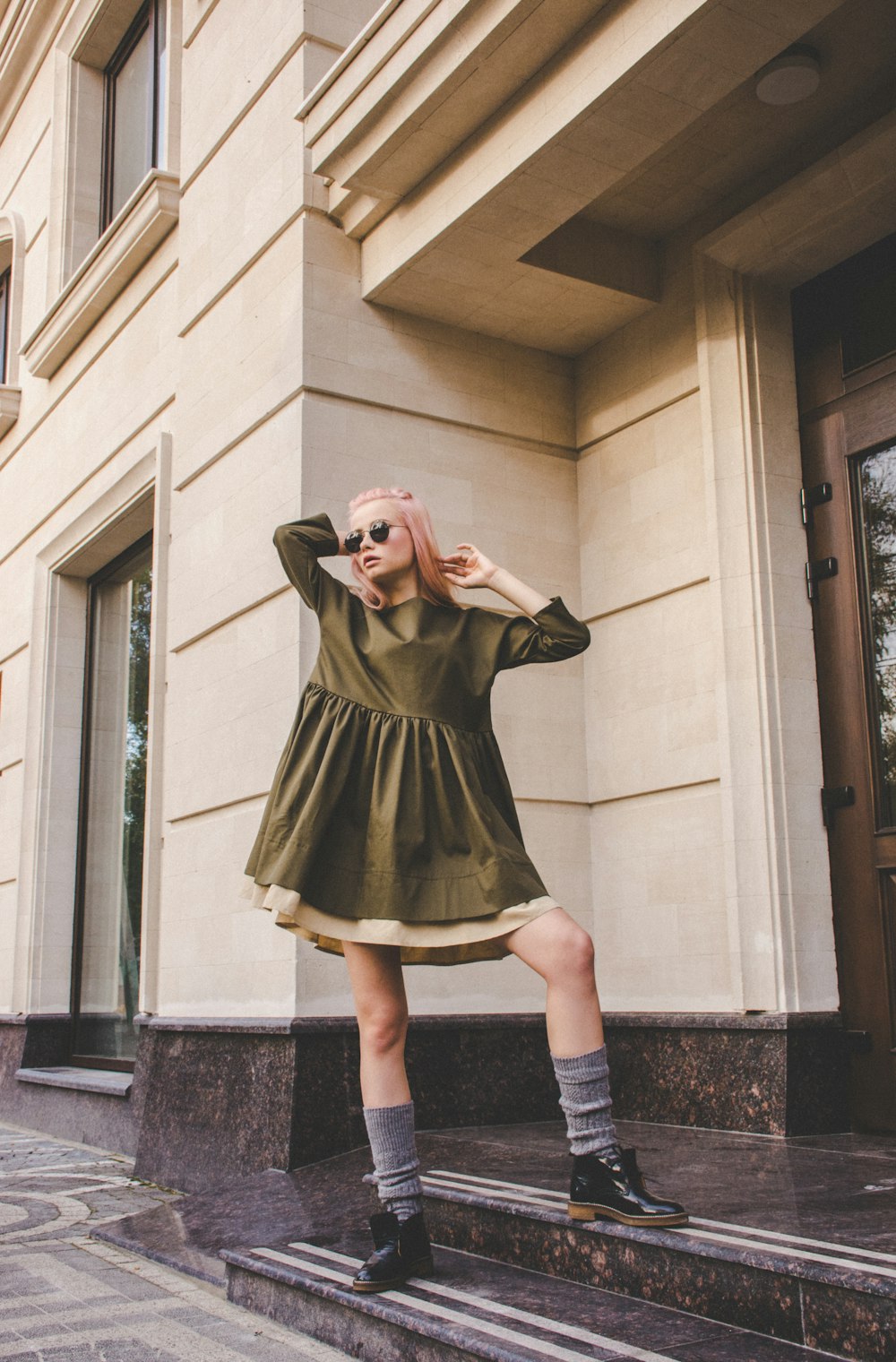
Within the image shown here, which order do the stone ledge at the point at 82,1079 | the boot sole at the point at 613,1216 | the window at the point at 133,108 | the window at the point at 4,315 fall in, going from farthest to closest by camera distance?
the window at the point at 4,315
the window at the point at 133,108
the stone ledge at the point at 82,1079
the boot sole at the point at 613,1216

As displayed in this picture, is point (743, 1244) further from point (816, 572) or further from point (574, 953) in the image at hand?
point (816, 572)

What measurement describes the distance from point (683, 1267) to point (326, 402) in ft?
12.2

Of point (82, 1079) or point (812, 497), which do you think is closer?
point (812, 497)

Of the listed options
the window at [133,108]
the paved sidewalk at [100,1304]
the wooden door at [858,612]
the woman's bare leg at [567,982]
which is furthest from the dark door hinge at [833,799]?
the window at [133,108]

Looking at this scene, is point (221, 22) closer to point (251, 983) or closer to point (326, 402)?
point (326, 402)

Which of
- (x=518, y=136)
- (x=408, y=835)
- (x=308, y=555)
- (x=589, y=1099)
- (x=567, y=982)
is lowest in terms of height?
(x=589, y=1099)

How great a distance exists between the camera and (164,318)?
23.0 feet

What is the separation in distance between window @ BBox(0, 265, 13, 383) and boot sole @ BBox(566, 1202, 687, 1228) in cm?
995

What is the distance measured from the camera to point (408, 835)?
2961 mm

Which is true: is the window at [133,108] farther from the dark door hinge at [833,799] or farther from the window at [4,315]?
the dark door hinge at [833,799]

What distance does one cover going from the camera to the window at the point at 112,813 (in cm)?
764

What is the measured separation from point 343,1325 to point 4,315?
34.9 ft

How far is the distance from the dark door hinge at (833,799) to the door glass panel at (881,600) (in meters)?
0.11

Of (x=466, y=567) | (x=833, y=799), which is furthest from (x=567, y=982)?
(x=833, y=799)
